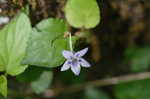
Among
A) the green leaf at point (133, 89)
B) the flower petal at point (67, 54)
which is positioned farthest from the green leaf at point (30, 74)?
the green leaf at point (133, 89)

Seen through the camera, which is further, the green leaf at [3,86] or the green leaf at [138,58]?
the green leaf at [138,58]

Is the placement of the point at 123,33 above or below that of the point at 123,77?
above

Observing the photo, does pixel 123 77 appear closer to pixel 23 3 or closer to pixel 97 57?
pixel 97 57

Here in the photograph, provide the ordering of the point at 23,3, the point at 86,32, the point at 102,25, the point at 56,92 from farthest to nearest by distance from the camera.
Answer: the point at 56,92 → the point at 102,25 → the point at 86,32 → the point at 23,3

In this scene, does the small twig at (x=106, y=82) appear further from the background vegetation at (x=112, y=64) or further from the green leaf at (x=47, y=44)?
the green leaf at (x=47, y=44)

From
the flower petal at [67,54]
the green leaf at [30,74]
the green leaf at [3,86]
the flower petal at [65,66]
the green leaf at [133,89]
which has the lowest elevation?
the green leaf at [133,89]

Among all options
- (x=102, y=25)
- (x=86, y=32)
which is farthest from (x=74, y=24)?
(x=102, y=25)
